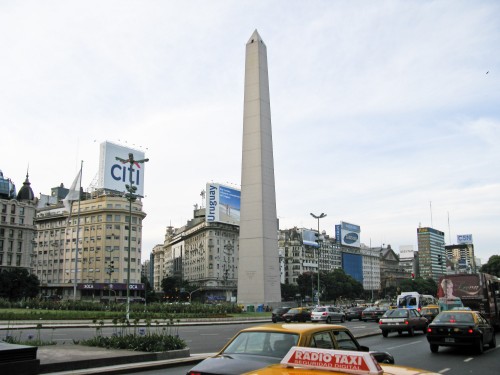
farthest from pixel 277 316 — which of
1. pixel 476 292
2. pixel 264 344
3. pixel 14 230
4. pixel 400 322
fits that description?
pixel 14 230

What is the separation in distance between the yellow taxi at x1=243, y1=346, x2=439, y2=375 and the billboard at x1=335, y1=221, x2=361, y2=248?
15775cm

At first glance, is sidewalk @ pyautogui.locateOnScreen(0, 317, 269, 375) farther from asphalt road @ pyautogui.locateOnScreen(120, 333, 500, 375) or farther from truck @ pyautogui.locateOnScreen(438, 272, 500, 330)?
truck @ pyautogui.locateOnScreen(438, 272, 500, 330)

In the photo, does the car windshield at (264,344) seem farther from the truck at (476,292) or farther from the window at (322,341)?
the truck at (476,292)

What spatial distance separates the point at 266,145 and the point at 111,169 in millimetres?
29741

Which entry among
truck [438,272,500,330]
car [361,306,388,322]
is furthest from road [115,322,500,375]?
car [361,306,388,322]

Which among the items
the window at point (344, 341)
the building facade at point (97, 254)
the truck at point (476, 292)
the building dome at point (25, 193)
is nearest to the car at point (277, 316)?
the truck at point (476, 292)

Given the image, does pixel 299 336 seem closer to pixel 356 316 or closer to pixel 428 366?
pixel 428 366

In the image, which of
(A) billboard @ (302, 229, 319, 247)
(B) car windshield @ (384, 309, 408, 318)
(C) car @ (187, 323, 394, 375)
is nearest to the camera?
(C) car @ (187, 323, 394, 375)

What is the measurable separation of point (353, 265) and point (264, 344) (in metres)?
184

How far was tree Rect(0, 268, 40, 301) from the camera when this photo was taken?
252ft

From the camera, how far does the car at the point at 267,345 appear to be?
6.13 meters

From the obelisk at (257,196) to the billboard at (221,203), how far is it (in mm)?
51222

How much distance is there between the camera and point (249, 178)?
1956 inches

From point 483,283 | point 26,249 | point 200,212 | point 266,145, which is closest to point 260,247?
point 266,145
